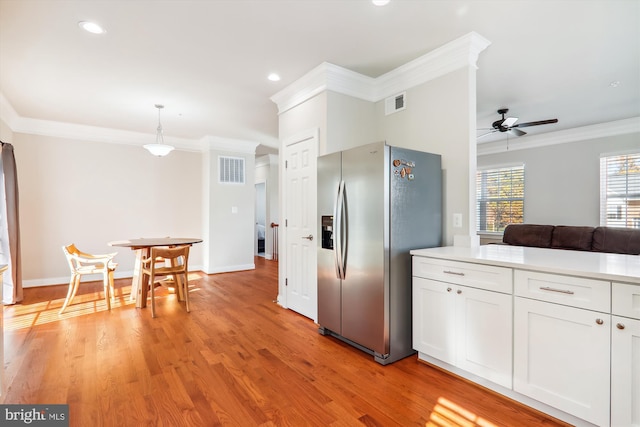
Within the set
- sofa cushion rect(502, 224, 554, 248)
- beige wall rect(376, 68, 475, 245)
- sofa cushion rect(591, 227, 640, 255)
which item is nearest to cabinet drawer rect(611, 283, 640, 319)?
beige wall rect(376, 68, 475, 245)

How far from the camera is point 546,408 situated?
1806 mm

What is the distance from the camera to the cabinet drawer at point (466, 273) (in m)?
1.97

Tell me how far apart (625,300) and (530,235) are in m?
4.28

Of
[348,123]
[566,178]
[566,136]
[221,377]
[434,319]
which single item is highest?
[566,136]

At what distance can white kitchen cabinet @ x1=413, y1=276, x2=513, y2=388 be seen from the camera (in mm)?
1951

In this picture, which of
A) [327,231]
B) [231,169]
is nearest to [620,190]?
[327,231]

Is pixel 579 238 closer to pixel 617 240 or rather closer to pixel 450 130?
pixel 617 240

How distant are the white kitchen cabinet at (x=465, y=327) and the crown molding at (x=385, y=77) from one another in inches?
76.7

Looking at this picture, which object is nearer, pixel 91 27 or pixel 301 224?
pixel 91 27

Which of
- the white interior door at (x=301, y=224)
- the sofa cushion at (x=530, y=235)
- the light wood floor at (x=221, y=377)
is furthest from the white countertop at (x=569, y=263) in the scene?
the sofa cushion at (x=530, y=235)

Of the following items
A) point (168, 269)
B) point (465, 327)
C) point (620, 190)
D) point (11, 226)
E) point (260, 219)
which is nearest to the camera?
point (465, 327)

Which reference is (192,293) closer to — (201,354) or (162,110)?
(201,354)

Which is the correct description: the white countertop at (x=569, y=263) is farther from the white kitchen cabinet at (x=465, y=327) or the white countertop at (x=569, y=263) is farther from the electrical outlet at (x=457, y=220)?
the electrical outlet at (x=457, y=220)

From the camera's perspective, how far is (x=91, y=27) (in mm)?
2480
